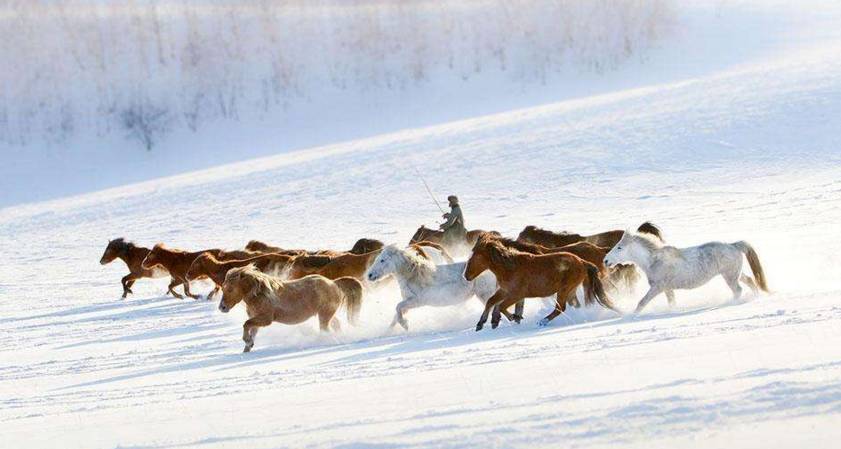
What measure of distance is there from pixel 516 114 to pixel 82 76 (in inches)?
1165

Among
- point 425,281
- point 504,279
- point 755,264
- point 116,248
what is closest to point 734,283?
point 755,264

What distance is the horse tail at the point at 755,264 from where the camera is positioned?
1283cm

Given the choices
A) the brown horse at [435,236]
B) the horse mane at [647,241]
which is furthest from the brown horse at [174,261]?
the horse mane at [647,241]

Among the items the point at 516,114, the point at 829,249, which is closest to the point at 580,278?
the point at 829,249

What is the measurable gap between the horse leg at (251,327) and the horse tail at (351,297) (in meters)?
1.09

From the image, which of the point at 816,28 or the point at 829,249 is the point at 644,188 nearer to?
the point at 829,249

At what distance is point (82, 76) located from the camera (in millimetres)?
66125

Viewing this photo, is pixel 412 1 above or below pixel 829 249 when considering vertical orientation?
above

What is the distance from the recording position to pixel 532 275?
12180 millimetres

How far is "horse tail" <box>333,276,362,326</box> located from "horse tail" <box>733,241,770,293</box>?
416 centimetres

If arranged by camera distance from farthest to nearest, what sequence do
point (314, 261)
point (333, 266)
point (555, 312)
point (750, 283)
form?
point (314, 261) < point (333, 266) < point (750, 283) < point (555, 312)

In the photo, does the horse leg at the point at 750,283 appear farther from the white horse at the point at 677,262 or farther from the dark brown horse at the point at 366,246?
the dark brown horse at the point at 366,246

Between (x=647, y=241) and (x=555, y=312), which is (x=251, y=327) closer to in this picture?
(x=555, y=312)

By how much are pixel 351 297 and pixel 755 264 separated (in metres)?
4.40
